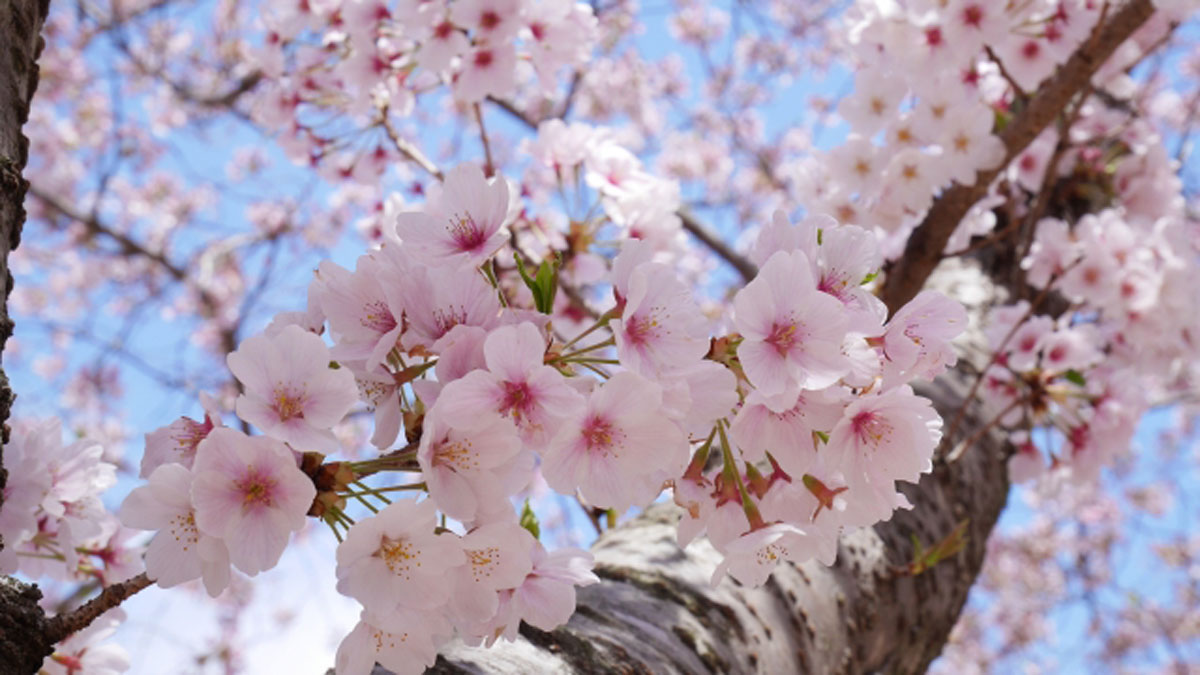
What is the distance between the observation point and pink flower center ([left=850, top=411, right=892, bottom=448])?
0.86m

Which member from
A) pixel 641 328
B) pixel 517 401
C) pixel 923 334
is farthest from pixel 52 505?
pixel 923 334

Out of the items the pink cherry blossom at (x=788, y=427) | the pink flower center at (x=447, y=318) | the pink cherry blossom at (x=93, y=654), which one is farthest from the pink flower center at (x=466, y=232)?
the pink cherry blossom at (x=93, y=654)

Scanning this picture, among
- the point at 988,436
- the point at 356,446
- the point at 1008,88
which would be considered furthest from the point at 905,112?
the point at 356,446

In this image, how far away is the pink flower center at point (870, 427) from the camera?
2.83 feet

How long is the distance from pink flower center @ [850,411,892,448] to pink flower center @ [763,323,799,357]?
121 millimetres

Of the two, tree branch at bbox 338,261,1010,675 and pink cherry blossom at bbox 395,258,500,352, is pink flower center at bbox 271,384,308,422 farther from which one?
tree branch at bbox 338,261,1010,675

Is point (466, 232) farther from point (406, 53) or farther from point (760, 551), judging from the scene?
point (406, 53)

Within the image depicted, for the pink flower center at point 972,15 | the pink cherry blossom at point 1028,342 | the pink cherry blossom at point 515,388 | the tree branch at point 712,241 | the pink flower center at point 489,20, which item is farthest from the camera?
the tree branch at point 712,241

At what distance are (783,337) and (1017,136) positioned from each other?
1575 mm

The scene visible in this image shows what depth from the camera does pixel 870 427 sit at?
870 millimetres

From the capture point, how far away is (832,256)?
91cm

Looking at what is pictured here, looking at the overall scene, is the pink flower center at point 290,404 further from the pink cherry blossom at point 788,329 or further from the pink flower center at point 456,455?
the pink cherry blossom at point 788,329

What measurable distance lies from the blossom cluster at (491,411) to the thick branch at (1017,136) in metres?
1.32

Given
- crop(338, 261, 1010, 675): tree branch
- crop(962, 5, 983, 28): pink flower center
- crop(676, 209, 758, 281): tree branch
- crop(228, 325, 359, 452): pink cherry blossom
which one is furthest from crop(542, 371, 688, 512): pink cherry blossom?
crop(676, 209, 758, 281): tree branch
